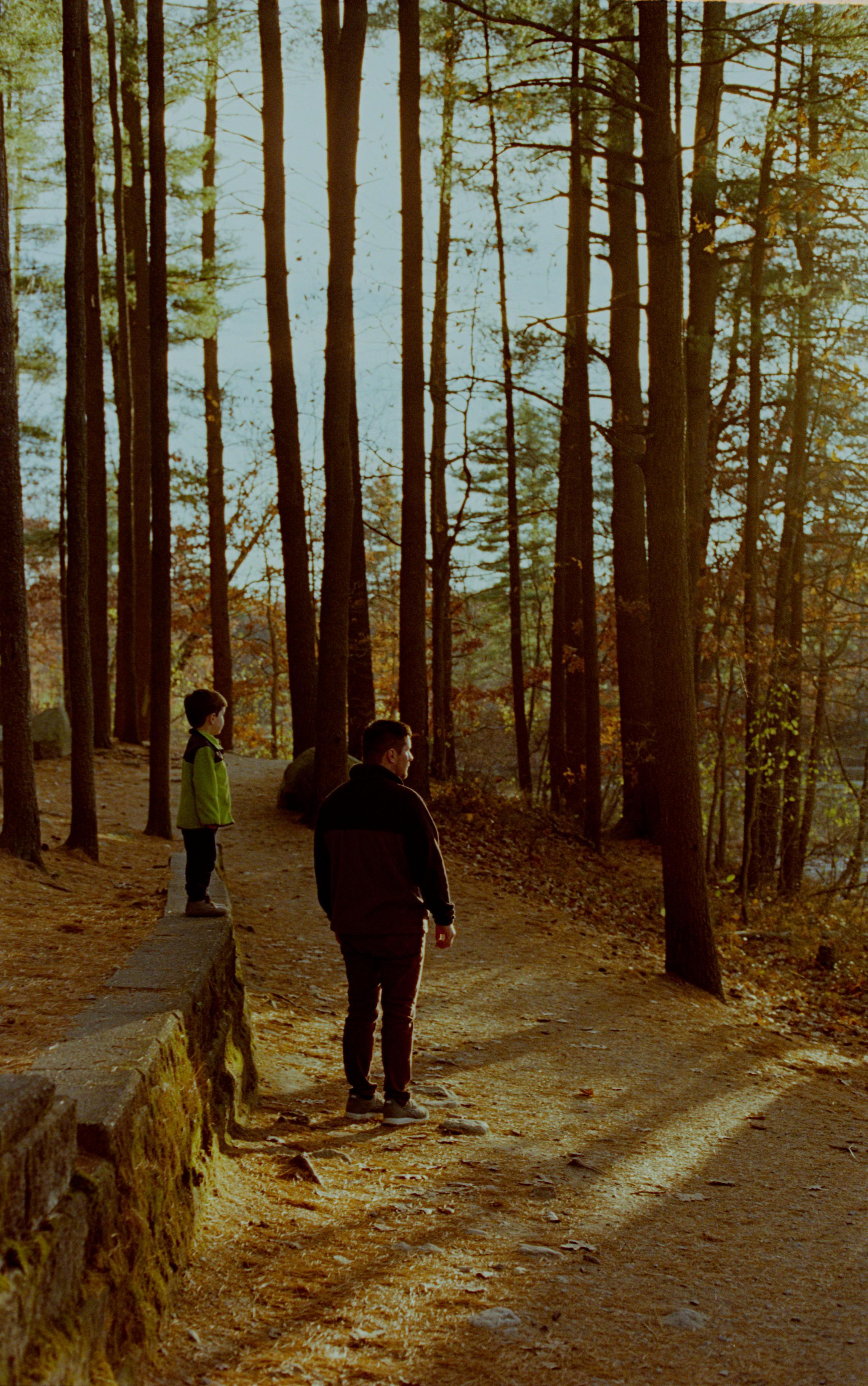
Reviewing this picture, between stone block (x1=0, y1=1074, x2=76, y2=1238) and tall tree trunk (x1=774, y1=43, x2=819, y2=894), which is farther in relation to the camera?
tall tree trunk (x1=774, y1=43, x2=819, y2=894)

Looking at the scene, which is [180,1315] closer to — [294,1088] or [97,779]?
[294,1088]

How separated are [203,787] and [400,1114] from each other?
2253 mm

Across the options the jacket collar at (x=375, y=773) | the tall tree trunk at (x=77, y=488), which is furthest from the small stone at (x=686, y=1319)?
the tall tree trunk at (x=77, y=488)

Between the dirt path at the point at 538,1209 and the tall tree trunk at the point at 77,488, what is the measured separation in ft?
7.29

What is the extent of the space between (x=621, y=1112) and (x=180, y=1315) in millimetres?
4056

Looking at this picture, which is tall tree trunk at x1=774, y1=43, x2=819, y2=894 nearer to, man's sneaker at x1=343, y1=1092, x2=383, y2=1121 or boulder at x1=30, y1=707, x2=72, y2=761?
man's sneaker at x1=343, y1=1092, x2=383, y2=1121

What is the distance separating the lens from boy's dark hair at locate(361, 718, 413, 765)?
5457 millimetres

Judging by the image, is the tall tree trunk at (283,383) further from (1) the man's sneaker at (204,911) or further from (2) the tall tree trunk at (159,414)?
(1) the man's sneaker at (204,911)

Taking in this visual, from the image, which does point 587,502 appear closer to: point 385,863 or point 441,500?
point 441,500

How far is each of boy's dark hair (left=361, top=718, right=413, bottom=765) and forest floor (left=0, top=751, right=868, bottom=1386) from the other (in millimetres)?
1714

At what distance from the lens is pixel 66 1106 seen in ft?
8.85

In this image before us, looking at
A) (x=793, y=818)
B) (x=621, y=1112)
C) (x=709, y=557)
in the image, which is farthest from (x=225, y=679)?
(x=621, y=1112)

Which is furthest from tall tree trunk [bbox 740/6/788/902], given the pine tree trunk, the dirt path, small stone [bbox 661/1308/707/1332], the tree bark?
small stone [bbox 661/1308/707/1332]

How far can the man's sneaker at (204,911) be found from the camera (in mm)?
6465
